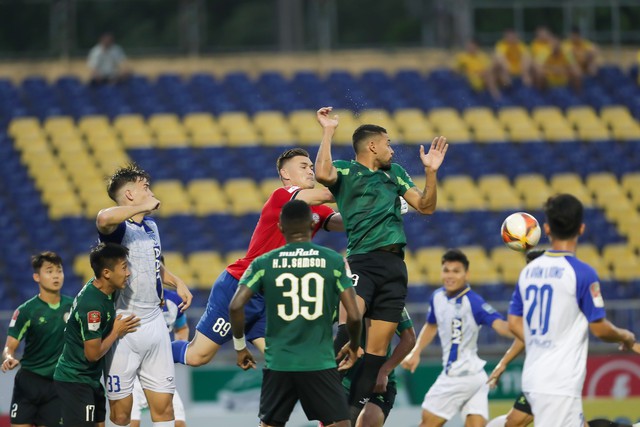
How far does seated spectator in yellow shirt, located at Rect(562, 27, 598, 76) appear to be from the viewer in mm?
24828

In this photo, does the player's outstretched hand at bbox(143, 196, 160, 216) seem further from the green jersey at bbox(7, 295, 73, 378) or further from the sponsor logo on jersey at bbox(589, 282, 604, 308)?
the sponsor logo on jersey at bbox(589, 282, 604, 308)

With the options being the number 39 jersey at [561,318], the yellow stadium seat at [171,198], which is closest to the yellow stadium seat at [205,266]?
the yellow stadium seat at [171,198]

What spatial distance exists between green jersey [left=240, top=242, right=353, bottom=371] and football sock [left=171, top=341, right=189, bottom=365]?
2.31 metres

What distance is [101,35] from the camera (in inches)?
968

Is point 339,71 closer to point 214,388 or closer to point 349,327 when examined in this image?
point 214,388

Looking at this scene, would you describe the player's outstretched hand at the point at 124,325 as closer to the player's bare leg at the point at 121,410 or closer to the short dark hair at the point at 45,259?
the player's bare leg at the point at 121,410

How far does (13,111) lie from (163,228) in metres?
5.08

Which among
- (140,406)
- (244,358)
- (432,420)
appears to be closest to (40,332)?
(140,406)

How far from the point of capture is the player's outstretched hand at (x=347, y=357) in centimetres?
873

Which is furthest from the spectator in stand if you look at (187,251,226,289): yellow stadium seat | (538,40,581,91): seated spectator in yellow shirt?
(538,40,581,91): seated spectator in yellow shirt

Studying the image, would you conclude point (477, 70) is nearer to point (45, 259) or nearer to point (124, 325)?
point (45, 259)

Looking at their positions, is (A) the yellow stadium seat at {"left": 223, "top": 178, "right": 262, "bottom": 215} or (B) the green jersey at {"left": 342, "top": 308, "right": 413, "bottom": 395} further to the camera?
(A) the yellow stadium seat at {"left": 223, "top": 178, "right": 262, "bottom": 215}

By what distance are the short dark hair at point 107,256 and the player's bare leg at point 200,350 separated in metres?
1.32

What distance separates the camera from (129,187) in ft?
31.1
